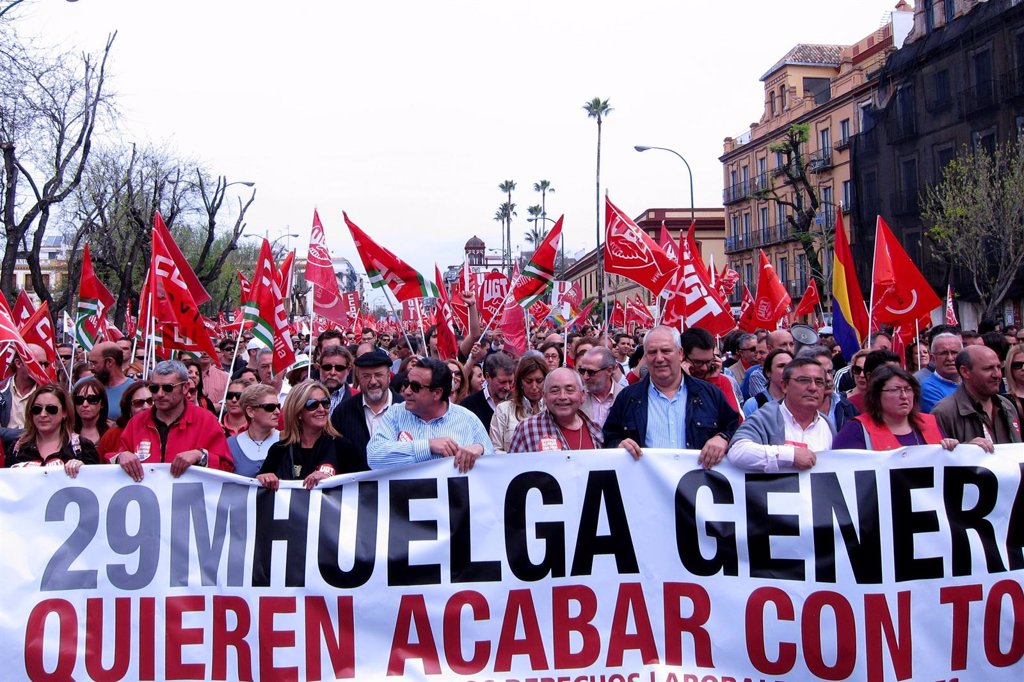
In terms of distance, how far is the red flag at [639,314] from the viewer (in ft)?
81.6

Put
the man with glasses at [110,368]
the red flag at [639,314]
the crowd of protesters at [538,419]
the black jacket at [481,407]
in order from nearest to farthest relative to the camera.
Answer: the crowd of protesters at [538,419] → the black jacket at [481,407] → the man with glasses at [110,368] → the red flag at [639,314]

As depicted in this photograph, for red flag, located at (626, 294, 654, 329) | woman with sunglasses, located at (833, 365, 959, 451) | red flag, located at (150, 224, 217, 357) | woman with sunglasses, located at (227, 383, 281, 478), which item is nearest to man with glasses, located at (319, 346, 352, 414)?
woman with sunglasses, located at (227, 383, 281, 478)

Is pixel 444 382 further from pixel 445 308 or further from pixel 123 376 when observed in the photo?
pixel 445 308

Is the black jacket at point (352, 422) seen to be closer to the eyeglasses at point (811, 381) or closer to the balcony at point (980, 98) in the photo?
the eyeglasses at point (811, 381)

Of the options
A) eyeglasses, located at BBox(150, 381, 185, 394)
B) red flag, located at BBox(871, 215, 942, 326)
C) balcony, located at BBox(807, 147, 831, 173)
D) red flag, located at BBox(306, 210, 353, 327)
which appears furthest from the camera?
balcony, located at BBox(807, 147, 831, 173)

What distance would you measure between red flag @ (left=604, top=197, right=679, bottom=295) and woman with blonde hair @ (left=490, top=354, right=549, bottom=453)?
4943mm

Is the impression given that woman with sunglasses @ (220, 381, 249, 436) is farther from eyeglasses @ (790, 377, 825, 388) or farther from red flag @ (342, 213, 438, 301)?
eyeglasses @ (790, 377, 825, 388)

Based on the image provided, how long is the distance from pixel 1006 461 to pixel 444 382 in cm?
264

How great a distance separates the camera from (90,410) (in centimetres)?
641

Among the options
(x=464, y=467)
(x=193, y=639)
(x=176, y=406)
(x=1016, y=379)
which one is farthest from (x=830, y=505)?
(x=176, y=406)

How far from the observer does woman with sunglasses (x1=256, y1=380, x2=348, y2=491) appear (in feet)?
16.3

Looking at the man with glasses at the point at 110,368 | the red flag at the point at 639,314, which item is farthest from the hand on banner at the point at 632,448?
the red flag at the point at 639,314

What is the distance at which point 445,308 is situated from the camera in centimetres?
1269

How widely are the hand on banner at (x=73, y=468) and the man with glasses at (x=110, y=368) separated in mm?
3188
